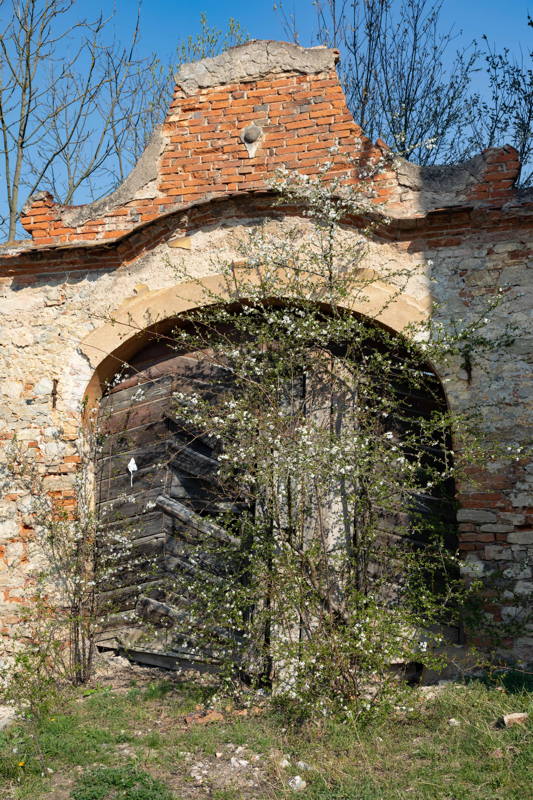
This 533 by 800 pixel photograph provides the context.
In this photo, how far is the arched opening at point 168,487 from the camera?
5.63 meters

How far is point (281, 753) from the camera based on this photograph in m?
4.20

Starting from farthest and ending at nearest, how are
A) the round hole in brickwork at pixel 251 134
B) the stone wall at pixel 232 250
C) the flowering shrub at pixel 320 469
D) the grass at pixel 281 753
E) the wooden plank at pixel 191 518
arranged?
the round hole in brickwork at pixel 251 134 < the wooden plank at pixel 191 518 < the stone wall at pixel 232 250 < the flowering shrub at pixel 320 469 < the grass at pixel 281 753

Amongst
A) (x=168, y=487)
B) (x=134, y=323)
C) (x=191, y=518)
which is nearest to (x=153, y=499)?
(x=168, y=487)

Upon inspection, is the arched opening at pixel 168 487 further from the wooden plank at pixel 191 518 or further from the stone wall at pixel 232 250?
the stone wall at pixel 232 250

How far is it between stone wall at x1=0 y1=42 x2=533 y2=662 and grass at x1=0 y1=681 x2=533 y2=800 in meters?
1.27

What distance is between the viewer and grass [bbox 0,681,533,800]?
12.3 ft

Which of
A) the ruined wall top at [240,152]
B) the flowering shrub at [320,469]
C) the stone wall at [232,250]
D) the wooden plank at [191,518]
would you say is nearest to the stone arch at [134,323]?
the stone wall at [232,250]

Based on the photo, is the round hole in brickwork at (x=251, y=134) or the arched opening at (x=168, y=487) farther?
the round hole in brickwork at (x=251, y=134)

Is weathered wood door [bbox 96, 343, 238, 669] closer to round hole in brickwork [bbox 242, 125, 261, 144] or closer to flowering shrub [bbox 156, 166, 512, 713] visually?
flowering shrub [bbox 156, 166, 512, 713]

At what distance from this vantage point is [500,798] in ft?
11.4

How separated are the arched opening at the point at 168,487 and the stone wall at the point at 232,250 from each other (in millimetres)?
243

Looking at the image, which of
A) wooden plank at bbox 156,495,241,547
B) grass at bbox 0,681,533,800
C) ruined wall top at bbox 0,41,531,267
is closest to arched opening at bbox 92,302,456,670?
wooden plank at bbox 156,495,241,547

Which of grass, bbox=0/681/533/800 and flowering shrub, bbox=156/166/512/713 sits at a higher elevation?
flowering shrub, bbox=156/166/512/713

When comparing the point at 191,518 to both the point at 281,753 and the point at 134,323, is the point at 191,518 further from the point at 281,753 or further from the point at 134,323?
the point at 281,753
